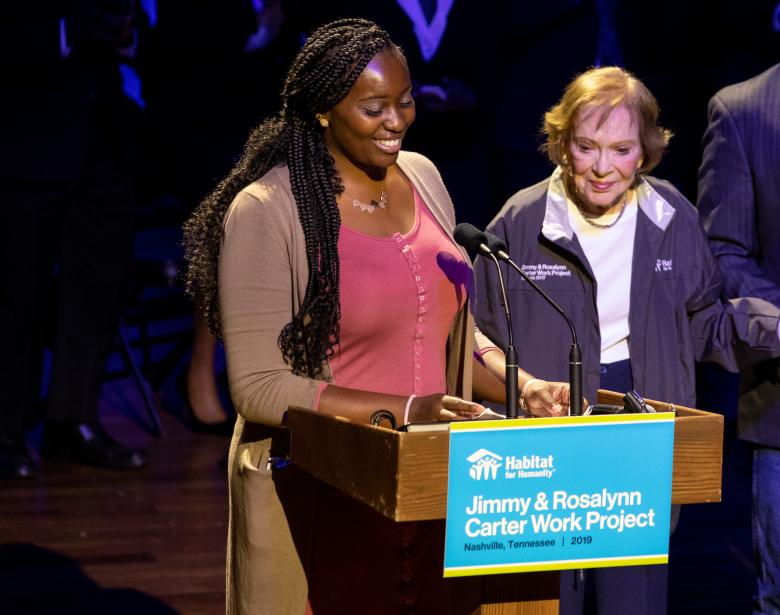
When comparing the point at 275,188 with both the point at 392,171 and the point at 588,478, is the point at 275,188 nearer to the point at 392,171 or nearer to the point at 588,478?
the point at 392,171

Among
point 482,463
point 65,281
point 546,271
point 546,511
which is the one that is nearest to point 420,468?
point 482,463

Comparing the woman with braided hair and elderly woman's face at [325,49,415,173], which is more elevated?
elderly woman's face at [325,49,415,173]

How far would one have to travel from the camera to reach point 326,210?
7.55 feet

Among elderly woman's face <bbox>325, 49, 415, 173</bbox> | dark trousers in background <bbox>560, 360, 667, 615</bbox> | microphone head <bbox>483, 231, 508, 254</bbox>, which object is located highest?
elderly woman's face <bbox>325, 49, 415, 173</bbox>

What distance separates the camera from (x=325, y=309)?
7.32 ft

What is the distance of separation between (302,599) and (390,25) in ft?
11.0

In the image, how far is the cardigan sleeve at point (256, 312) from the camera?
2.17 m

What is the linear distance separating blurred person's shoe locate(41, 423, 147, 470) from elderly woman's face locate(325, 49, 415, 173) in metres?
3.54

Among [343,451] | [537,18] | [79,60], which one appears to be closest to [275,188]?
[343,451]

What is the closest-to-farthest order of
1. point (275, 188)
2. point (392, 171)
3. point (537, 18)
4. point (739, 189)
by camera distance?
point (275, 188), point (392, 171), point (739, 189), point (537, 18)

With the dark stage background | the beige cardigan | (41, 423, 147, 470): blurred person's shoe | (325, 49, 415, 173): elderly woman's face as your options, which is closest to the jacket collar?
(325, 49, 415, 173): elderly woman's face

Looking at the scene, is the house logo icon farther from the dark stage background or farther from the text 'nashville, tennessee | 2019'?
the dark stage background

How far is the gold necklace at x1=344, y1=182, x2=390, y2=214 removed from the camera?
2387mm

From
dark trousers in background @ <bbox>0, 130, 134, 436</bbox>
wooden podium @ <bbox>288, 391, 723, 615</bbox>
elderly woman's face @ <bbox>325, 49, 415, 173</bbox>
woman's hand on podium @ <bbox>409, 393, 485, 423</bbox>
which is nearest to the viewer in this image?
wooden podium @ <bbox>288, 391, 723, 615</bbox>
